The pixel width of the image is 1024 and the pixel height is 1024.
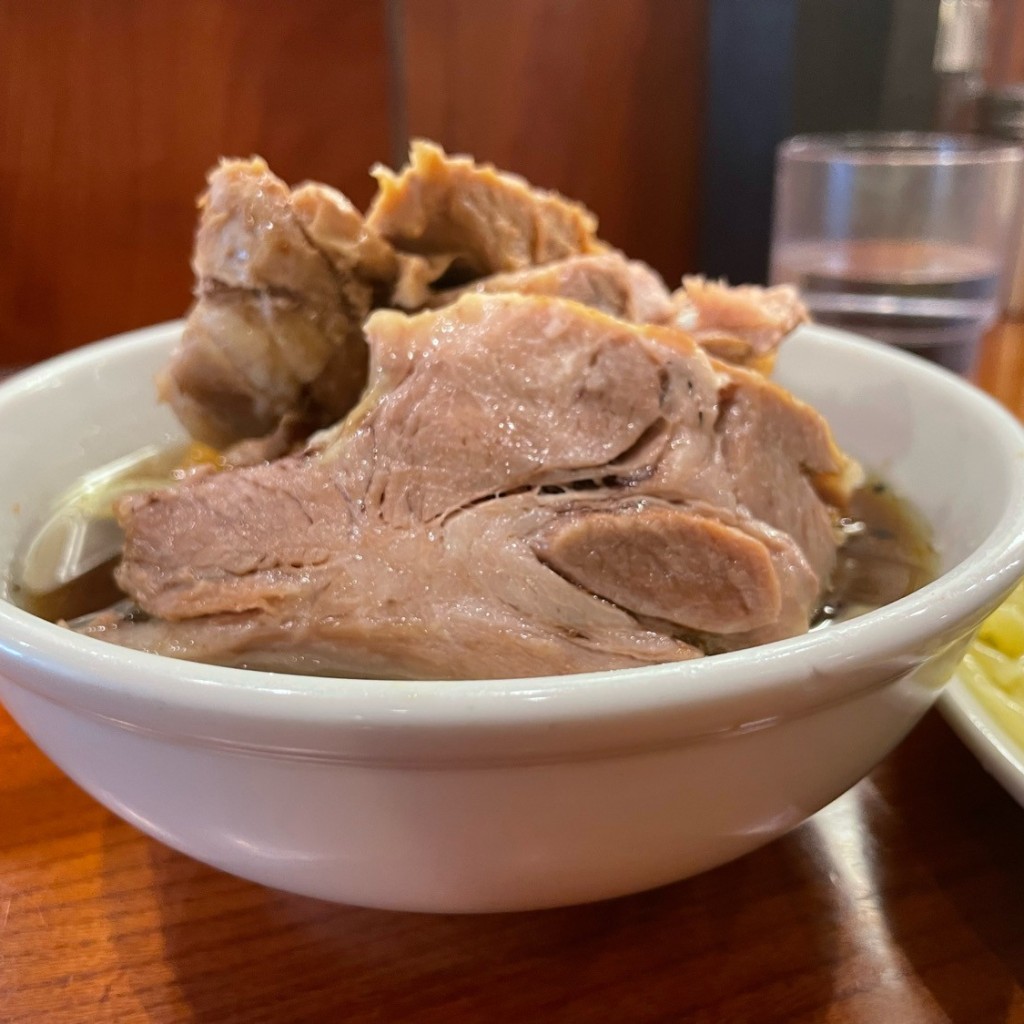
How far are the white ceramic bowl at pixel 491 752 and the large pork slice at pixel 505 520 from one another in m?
0.14

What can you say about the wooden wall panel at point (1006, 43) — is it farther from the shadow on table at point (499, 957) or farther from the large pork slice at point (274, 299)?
the shadow on table at point (499, 957)

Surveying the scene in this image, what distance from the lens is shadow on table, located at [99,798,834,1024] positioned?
0.59 meters

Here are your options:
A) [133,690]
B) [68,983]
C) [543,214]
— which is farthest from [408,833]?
[543,214]

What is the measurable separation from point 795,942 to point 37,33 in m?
2.48

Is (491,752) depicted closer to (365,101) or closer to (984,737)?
(984,737)

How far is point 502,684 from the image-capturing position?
464mm

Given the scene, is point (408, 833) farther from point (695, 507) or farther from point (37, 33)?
point (37, 33)

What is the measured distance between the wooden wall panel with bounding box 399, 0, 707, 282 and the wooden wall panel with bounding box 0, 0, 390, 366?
7.0 inches

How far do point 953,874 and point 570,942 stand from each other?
0.90 ft

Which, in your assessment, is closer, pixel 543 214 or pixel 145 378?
pixel 543 214

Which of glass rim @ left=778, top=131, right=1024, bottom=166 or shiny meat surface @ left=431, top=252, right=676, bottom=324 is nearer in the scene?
shiny meat surface @ left=431, top=252, right=676, bottom=324

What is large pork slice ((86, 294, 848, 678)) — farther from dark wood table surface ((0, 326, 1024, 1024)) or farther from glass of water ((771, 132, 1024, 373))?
glass of water ((771, 132, 1024, 373))

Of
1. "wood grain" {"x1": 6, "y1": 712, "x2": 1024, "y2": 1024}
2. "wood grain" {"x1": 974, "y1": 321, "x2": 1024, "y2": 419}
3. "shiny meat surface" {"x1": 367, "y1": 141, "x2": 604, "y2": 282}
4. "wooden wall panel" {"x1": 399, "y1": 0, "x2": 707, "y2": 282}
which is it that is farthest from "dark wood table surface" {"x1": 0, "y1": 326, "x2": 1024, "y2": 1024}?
"wooden wall panel" {"x1": 399, "y1": 0, "x2": 707, "y2": 282}

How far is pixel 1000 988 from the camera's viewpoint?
603 mm
